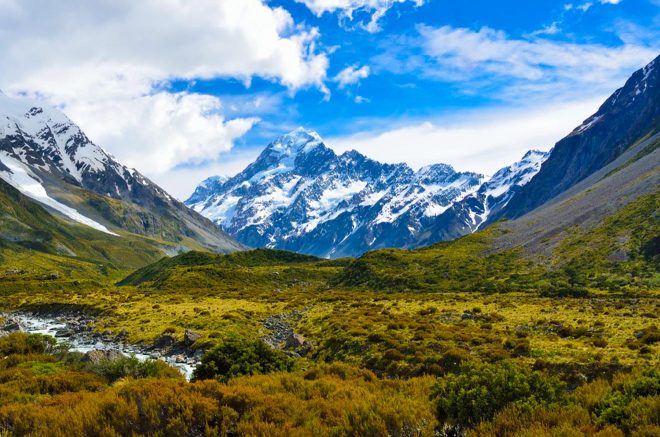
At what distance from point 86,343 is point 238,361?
2888 cm

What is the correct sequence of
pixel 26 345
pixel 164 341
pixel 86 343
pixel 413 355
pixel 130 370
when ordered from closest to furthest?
pixel 130 370, pixel 413 355, pixel 26 345, pixel 164 341, pixel 86 343

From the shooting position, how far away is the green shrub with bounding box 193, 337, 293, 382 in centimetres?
2227

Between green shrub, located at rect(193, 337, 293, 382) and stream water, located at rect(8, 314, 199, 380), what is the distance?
6506 mm

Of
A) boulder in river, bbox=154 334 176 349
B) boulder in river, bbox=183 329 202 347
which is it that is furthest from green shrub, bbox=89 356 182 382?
boulder in river, bbox=154 334 176 349

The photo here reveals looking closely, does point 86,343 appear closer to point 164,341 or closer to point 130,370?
point 164,341

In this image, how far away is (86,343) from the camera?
4428cm

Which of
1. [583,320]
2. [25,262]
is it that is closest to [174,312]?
[583,320]

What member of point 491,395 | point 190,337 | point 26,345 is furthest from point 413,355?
point 26,345

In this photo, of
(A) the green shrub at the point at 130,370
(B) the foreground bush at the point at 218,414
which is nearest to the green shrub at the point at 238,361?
(A) the green shrub at the point at 130,370

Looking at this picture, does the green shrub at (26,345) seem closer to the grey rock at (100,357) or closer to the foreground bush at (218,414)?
the grey rock at (100,357)

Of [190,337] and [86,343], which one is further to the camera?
[86,343]

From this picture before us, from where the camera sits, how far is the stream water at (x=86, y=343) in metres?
34.4

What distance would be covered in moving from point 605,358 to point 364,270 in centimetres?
8907

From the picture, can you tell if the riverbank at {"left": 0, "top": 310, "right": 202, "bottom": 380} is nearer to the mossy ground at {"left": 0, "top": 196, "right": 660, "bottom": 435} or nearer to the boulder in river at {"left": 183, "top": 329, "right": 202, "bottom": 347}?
the boulder in river at {"left": 183, "top": 329, "right": 202, "bottom": 347}
